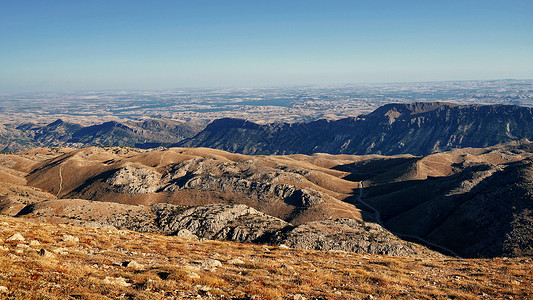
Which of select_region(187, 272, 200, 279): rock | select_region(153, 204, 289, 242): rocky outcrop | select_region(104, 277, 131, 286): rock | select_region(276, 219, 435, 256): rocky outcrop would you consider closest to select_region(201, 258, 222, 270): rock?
select_region(187, 272, 200, 279): rock

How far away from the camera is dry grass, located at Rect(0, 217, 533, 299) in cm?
2191

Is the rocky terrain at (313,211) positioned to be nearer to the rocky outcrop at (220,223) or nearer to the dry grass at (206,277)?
the rocky outcrop at (220,223)

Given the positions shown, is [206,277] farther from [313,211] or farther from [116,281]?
[313,211]

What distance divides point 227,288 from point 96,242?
29322 mm

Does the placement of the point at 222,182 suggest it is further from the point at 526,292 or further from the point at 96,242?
the point at 526,292

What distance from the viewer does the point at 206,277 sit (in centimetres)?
2812

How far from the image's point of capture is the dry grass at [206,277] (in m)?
21.9

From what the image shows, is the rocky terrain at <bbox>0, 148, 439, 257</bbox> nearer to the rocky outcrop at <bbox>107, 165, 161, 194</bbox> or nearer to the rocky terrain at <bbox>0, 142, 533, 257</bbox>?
the rocky outcrop at <bbox>107, 165, 161, 194</bbox>

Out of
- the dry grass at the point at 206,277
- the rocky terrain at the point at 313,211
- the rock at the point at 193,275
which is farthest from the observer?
the rocky terrain at the point at 313,211

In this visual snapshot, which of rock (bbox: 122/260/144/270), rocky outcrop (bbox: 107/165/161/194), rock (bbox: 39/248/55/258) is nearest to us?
rock (bbox: 39/248/55/258)

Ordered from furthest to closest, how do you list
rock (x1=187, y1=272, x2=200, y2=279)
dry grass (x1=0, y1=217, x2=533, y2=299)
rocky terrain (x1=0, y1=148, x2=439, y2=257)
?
rocky terrain (x1=0, y1=148, x2=439, y2=257)
rock (x1=187, y1=272, x2=200, y2=279)
dry grass (x1=0, y1=217, x2=533, y2=299)

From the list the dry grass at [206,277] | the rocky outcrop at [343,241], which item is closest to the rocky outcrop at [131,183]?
the rocky outcrop at [343,241]

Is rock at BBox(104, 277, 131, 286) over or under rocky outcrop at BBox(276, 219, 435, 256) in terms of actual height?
over

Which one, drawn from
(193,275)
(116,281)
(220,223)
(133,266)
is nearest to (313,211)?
(220,223)
